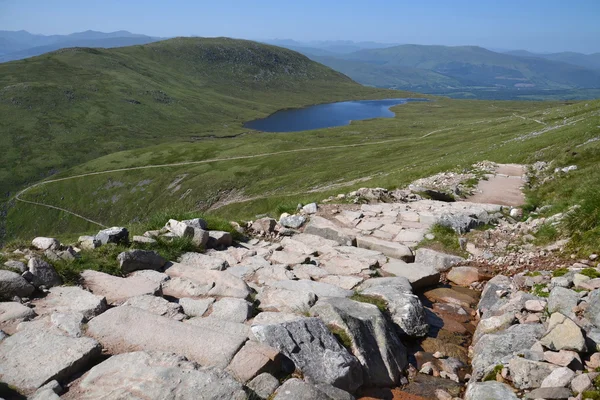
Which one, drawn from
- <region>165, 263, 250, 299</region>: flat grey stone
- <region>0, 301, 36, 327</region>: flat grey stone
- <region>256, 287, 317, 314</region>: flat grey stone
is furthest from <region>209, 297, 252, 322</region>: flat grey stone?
<region>0, 301, 36, 327</region>: flat grey stone

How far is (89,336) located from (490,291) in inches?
397

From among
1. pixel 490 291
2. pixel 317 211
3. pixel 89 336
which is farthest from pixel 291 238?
pixel 89 336

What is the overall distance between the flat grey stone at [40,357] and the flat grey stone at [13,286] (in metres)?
1.74

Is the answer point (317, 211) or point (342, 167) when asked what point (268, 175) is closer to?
point (342, 167)

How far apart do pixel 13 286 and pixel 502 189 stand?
2672cm

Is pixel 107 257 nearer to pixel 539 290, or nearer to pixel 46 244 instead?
pixel 46 244

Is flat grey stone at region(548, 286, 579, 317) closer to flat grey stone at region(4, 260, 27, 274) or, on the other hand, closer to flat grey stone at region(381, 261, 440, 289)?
flat grey stone at region(381, 261, 440, 289)

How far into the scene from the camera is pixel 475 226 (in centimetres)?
1758

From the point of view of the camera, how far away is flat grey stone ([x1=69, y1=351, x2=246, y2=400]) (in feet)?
20.3

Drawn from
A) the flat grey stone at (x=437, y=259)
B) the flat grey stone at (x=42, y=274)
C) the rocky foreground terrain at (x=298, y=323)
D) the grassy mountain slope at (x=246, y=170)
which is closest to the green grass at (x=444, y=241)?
the rocky foreground terrain at (x=298, y=323)

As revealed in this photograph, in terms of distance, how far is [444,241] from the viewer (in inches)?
635

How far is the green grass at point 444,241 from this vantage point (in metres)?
15.6

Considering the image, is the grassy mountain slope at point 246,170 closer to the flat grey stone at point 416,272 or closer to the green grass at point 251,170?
the green grass at point 251,170

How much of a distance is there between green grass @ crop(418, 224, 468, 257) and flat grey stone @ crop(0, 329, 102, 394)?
1225 centimetres
